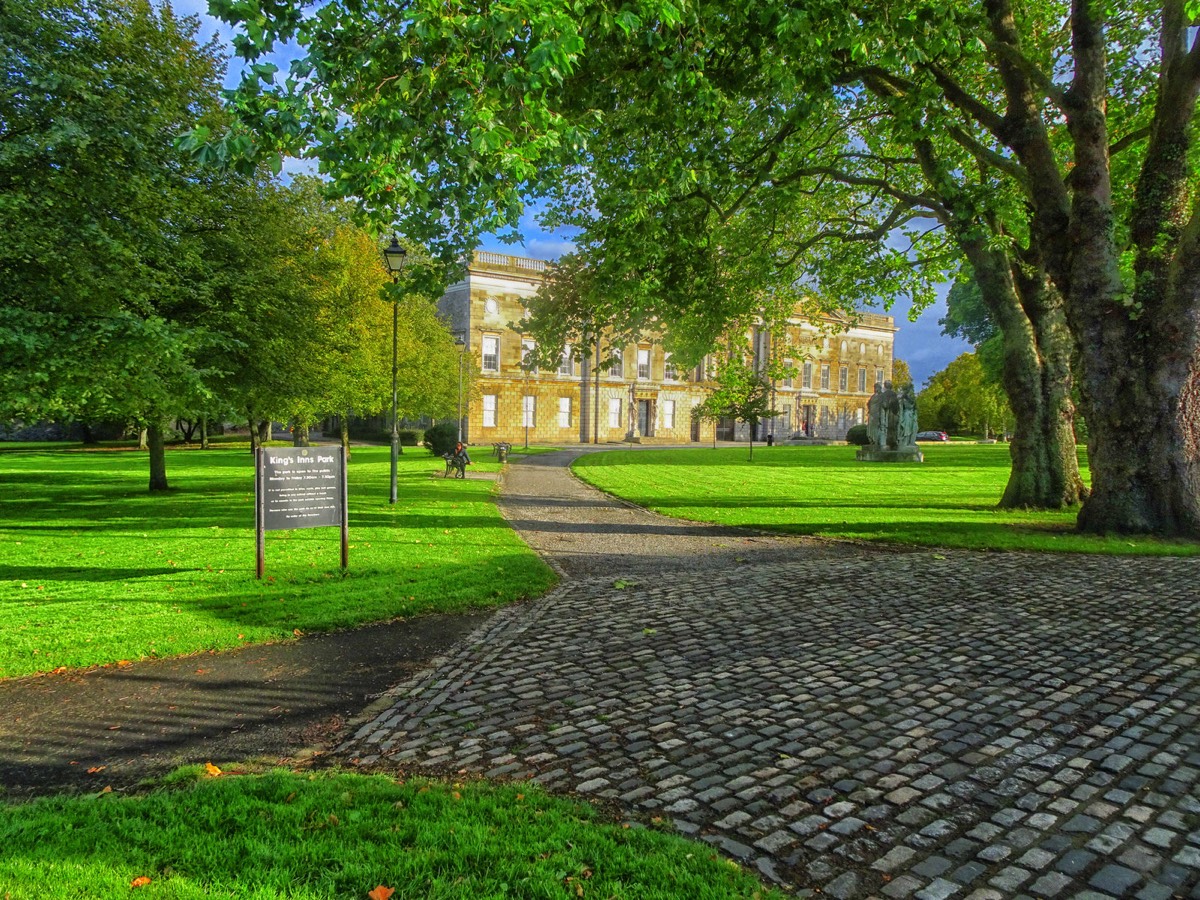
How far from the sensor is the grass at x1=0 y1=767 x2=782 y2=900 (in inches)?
106

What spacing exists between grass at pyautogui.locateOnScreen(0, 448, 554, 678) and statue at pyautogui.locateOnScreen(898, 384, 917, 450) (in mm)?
25835

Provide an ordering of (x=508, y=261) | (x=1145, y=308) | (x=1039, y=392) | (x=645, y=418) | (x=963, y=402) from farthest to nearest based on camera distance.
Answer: (x=645, y=418)
(x=963, y=402)
(x=508, y=261)
(x=1039, y=392)
(x=1145, y=308)

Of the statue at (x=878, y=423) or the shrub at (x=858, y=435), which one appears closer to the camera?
the statue at (x=878, y=423)

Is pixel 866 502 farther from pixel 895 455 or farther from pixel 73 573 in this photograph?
pixel 895 455

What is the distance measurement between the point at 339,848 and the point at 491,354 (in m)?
56.7

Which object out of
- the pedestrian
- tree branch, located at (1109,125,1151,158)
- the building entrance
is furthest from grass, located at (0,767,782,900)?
the building entrance

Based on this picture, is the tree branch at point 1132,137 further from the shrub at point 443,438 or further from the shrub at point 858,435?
the shrub at point 858,435

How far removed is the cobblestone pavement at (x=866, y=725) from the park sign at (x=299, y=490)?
2843 millimetres

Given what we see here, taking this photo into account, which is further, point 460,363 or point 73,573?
point 460,363

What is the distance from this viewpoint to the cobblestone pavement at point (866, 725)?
310 cm

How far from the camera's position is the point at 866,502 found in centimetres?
1841

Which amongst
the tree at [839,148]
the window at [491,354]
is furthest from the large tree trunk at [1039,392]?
the window at [491,354]

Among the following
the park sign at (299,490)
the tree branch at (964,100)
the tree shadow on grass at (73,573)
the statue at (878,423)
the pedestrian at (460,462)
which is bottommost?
the tree shadow on grass at (73,573)

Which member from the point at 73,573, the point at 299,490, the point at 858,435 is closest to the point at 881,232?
the point at 299,490
